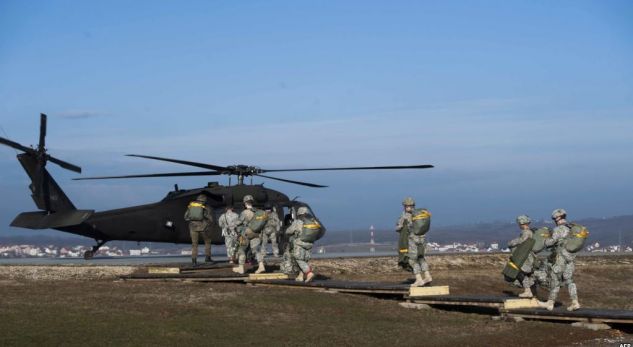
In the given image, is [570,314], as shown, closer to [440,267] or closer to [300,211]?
[300,211]

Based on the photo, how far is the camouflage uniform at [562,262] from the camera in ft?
64.0

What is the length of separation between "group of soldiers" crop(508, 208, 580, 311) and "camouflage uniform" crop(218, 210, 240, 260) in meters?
10.6

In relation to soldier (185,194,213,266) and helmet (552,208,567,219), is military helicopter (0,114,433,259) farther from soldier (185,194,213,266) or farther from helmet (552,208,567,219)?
helmet (552,208,567,219)

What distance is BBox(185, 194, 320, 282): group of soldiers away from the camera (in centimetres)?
2472

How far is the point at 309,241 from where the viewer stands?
80.7 ft

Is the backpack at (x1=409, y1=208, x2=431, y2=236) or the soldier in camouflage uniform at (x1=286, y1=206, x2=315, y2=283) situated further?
the soldier in camouflage uniform at (x1=286, y1=206, x2=315, y2=283)

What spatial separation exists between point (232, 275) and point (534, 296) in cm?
919

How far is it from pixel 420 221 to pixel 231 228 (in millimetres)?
8969

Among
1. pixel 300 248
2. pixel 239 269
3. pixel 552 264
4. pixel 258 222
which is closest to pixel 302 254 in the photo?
pixel 300 248

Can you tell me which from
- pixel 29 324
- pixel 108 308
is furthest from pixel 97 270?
pixel 29 324

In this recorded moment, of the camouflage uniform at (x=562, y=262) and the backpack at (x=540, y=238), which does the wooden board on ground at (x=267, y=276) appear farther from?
the camouflage uniform at (x=562, y=262)

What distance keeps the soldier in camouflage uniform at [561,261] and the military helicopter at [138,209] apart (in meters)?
17.0

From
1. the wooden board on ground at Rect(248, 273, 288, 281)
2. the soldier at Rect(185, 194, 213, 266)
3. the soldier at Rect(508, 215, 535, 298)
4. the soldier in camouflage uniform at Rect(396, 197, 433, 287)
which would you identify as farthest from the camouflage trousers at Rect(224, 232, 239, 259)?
the soldier at Rect(508, 215, 535, 298)

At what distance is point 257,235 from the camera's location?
27031mm
